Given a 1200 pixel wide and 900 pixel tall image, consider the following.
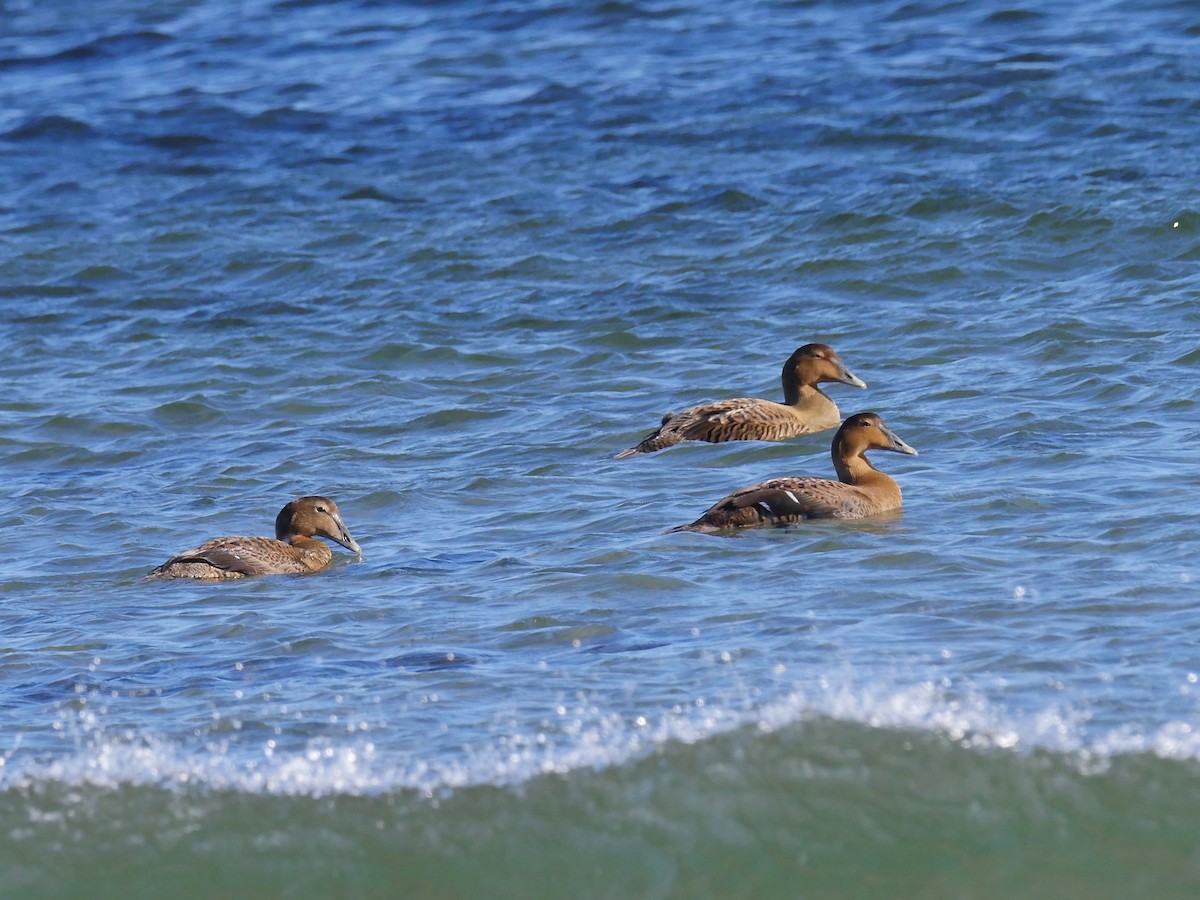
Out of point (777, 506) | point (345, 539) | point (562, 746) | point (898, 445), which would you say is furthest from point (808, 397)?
point (562, 746)

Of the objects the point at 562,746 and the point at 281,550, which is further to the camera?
the point at 281,550

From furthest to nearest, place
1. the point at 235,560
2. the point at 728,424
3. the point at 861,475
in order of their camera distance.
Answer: the point at 728,424, the point at 861,475, the point at 235,560

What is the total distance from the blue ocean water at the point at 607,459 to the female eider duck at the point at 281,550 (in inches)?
6.8

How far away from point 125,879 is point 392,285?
1008 cm

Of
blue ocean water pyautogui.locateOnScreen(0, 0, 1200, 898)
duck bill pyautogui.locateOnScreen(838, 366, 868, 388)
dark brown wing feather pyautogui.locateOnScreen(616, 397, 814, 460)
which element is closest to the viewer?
blue ocean water pyautogui.locateOnScreen(0, 0, 1200, 898)

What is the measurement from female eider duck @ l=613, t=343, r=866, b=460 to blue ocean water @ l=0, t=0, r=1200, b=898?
0.17m

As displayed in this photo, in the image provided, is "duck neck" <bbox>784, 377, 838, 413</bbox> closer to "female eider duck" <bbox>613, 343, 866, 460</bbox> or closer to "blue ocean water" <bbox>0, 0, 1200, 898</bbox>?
"female eider duck" <bbox>613, 343, 866, 460</bbox>

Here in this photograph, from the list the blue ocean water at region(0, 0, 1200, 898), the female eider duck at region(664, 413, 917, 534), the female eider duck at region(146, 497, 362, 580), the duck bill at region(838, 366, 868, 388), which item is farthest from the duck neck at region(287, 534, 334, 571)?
the duck bill at region(838, 366, 868, 388)

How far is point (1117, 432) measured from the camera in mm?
10539

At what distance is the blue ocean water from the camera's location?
630cm

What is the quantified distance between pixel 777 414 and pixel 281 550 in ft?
11.4

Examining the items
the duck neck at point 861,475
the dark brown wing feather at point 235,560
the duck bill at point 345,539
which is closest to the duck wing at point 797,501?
the duck neck at point 861,475

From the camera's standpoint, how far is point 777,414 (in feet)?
39.0

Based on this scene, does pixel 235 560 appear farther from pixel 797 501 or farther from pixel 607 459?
pixel 797 501
